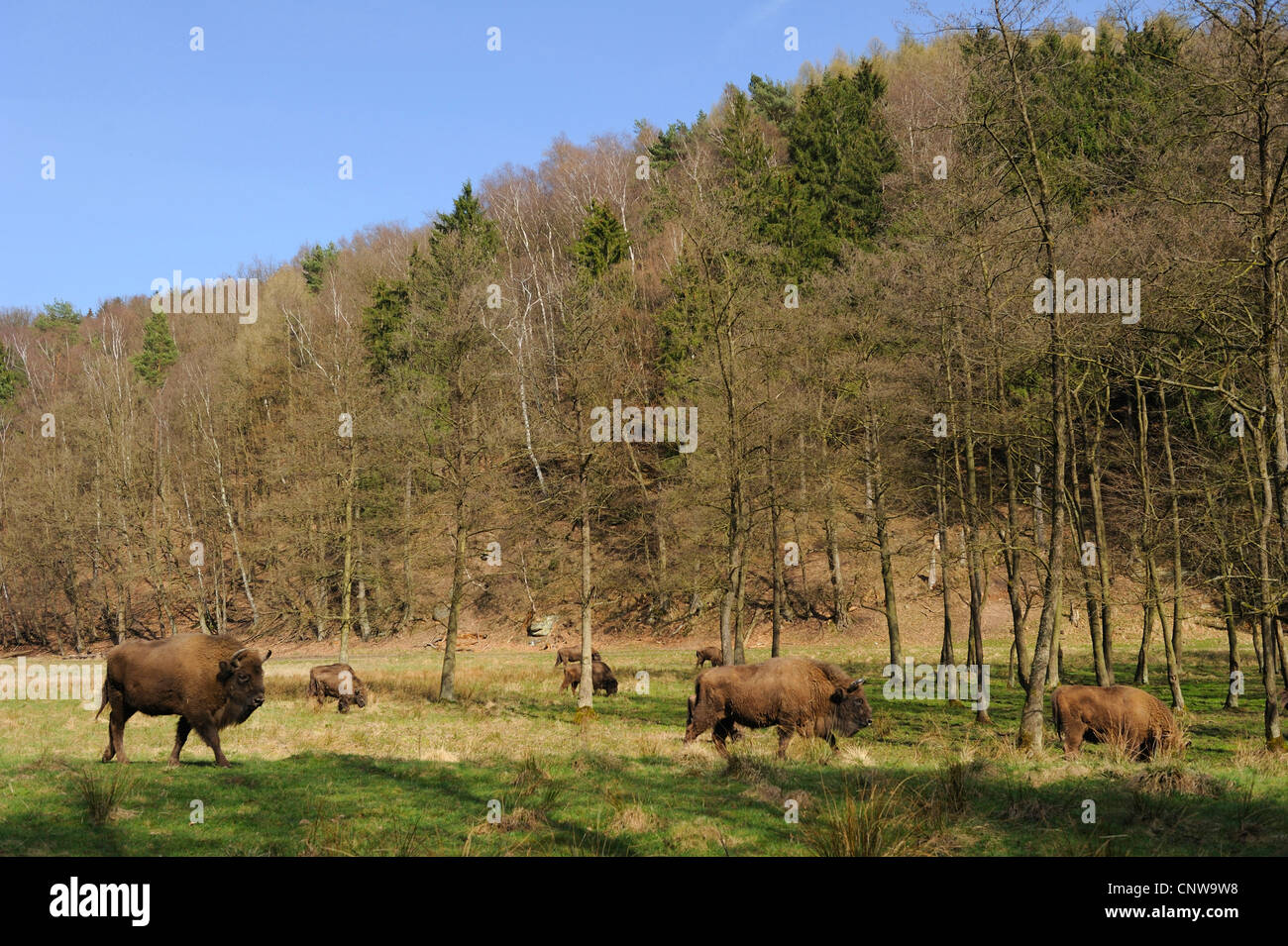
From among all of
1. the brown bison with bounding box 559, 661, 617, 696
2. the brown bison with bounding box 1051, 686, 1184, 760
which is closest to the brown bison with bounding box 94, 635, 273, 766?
the brown bison with bounding box 1051, 686, 1184, 760

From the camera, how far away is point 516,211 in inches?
2854

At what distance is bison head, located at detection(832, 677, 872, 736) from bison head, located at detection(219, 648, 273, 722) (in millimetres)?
10437

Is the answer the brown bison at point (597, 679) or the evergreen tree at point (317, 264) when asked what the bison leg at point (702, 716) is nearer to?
the brown bison at point (597, 679)

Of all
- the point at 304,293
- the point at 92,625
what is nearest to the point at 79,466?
the point at 92,625

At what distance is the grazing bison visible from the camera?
16.6m

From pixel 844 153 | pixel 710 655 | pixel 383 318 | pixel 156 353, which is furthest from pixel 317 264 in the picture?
pixel 710 655

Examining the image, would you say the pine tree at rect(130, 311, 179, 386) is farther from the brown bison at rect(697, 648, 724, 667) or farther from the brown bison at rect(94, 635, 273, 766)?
the brown bison at rect(94, 635, 273, 766)

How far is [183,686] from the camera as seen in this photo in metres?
14.3

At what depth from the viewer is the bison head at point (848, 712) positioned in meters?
16.8

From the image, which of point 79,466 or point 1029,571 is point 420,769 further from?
point 79,466

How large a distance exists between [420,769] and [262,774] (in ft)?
7.93

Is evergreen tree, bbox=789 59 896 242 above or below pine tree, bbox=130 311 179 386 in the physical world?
above

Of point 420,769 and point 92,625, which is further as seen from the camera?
point 92,625
